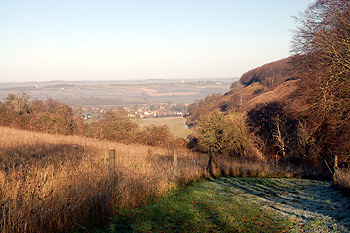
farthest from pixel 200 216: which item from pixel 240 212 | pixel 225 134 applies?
pixel 225 134

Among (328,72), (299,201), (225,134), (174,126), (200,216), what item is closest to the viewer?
(200,216)

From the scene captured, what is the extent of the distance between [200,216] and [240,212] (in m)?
1.20

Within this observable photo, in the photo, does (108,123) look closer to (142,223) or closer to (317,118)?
(317,118)

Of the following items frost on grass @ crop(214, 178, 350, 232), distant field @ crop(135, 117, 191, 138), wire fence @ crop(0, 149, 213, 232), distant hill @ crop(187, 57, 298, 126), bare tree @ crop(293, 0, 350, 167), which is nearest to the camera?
wire fence @ crop(0, 149, 213, 232)

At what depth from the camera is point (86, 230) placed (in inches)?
247

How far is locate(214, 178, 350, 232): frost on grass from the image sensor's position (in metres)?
7.07

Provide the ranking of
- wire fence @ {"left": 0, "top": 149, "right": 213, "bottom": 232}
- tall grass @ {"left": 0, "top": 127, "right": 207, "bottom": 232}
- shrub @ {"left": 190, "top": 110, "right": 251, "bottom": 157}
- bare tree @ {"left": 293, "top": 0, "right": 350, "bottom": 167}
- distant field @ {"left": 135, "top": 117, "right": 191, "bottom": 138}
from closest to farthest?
wire fence @ {"left": 0, "top": 149, "right": 213, "bottom": 232}
tall grass @ {"left": 0, "top": 127, "right": 207, "bottom": 232}
bare tree @ {"left": 293, "top": 0, "right": 350, "bottom": 167}
shrub @ {"left": 190, "top": 110, "right": 251, "bottom": 157}
distant field @ {"left": 135, "top": 117, "right": 191, "bottom": 138}

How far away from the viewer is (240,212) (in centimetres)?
824

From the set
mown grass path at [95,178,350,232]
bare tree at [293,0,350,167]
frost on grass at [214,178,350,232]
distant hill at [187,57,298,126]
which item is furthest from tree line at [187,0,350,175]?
distant hill at [187,57,298,126]

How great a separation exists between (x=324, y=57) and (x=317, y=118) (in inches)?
170

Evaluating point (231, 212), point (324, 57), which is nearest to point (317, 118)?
point (324, 57)

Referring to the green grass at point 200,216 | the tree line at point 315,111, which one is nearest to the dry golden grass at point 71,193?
the green grass at point 200,216

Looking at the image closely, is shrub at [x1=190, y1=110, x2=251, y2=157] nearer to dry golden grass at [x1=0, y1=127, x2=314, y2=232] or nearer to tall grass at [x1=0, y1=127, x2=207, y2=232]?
dry golden grass at [x1=0, y1=127, x2=314, y2=232]

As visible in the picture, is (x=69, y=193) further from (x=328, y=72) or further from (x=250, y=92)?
(x=250, y=92)
